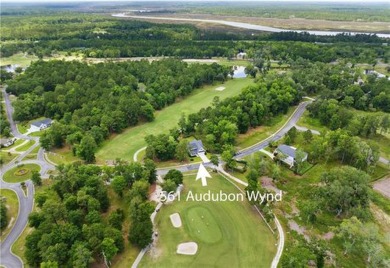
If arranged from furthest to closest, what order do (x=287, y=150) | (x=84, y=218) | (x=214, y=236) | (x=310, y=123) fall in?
(x=310, y=123) → (x=287, y=150) → (x=84, y=218) → (x=214, y=236)

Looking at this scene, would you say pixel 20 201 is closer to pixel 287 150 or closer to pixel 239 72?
Answer: pixel 287 150

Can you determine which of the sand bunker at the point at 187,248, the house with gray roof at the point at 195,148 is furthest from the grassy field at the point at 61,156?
the sand bunker at the point at 187,248

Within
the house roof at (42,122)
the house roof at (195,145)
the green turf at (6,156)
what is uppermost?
the house roof at (195,145)

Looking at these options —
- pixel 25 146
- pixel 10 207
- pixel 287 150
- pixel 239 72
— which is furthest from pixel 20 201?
pixel 239 72

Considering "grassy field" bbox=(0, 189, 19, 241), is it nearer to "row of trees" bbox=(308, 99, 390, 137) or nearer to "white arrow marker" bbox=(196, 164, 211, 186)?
"white arrow marker" bbox=(196, 164, 211, 186)

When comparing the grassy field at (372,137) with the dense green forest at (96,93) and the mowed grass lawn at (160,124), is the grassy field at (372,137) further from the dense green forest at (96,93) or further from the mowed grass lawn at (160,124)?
the dense green forest at (96,93)
